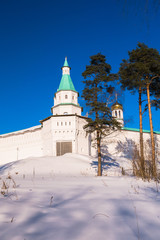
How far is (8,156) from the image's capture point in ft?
97.2

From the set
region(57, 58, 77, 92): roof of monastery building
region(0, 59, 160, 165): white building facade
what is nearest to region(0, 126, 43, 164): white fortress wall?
region(0, 59, 160, 165): white building facade

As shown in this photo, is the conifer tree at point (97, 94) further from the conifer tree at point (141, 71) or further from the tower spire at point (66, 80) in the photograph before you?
the tower spire at point (66, 80)

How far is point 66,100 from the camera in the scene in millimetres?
26797

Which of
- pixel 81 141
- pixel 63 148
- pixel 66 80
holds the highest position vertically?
pixel 66 80

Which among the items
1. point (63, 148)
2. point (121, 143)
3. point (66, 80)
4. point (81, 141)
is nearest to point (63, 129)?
point (63, 148)

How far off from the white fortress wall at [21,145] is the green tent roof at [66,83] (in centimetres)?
734

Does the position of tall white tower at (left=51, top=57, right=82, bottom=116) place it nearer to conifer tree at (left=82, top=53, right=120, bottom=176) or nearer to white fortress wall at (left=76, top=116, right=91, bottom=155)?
white fortress wall at (left=76, top=116, right=91, bottom=155)

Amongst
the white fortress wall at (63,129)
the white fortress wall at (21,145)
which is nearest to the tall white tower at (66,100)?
the white fortress wall at (63,129)

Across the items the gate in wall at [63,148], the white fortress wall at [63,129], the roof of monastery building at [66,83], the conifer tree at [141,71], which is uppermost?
the roof of monastery building at [66,83]

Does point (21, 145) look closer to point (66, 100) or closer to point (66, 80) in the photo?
point (66, 100)

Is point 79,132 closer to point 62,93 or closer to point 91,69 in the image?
point 62,93

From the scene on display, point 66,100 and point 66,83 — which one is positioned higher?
point 66,83

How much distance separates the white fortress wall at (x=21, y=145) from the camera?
27169mm

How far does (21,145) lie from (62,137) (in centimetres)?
881
